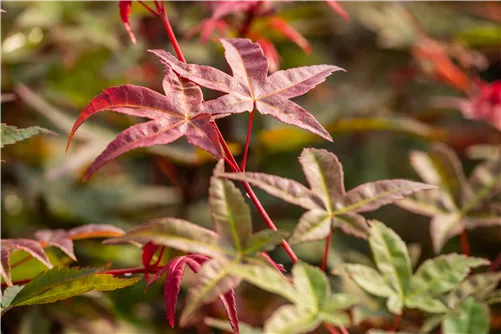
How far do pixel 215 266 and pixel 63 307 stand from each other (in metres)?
0.60

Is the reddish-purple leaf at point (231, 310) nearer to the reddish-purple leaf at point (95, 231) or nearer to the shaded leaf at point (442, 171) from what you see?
the reddish-purple leaf at point (95, 231)

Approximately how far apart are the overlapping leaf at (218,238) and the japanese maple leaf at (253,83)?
7 centimetres

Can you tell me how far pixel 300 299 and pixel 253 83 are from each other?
0.20m

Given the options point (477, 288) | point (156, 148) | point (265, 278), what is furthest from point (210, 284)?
point (156, 148)

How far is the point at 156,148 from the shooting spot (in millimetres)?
1009

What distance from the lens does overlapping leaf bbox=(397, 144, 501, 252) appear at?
77cm

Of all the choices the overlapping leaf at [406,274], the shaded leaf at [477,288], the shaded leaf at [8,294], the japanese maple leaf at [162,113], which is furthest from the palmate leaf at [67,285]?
the shaded leaf at [477,288]

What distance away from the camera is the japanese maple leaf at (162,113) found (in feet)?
1.44

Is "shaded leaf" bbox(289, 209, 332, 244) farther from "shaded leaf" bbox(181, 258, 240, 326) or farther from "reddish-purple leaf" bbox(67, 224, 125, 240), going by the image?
"reddish-purple leaf" bbox(67, 224, 125, 240)

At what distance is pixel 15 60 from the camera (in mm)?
1118

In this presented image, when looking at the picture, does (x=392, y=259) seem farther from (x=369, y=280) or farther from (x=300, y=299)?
(x=300, y=299)

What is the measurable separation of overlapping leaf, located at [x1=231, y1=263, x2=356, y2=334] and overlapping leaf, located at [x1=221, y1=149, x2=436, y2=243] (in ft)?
0.12

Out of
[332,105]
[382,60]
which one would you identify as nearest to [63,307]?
[332,105]

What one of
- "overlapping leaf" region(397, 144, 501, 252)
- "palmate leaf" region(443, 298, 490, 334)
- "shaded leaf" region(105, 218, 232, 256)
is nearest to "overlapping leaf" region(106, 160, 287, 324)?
"shaded leaf" region(105, 218, 232, 256)
